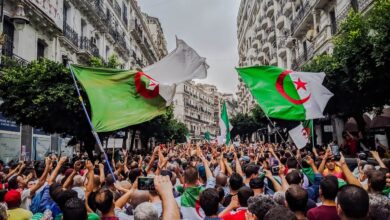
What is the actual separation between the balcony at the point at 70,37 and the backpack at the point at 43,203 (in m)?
17.1

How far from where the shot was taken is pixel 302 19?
26594mm

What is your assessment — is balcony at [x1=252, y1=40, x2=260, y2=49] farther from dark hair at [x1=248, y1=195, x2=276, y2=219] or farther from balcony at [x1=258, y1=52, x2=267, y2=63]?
dark hair at [x1=248, y1=195, x2=276, y2=219]

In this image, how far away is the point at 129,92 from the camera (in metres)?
6.82

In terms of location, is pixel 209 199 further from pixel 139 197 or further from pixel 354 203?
pixel 354 203

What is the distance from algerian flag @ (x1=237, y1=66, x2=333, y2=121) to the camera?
832 centimetres

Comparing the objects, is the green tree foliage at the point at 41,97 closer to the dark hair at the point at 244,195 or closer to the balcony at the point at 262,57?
the dark hair at the point at 244,195

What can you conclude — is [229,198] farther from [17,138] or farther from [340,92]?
[17,138]

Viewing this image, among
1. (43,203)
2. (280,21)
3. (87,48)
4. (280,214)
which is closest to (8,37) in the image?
(87,48)

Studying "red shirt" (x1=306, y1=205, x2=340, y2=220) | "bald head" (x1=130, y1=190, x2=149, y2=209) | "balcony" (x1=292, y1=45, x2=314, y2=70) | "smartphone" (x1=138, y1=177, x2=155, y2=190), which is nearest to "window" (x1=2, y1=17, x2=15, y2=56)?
"bald head" (x1=130, y1=190, x2=149, y2=209)

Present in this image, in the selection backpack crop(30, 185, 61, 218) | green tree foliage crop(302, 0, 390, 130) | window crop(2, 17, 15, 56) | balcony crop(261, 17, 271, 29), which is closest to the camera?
backpack crop(30, 185, 61, 218)

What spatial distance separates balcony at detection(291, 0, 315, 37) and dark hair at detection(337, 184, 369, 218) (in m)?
23.5

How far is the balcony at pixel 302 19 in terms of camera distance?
25.6 m

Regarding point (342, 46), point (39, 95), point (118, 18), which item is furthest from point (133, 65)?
point (342, 46)

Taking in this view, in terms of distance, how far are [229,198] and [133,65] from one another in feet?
116
